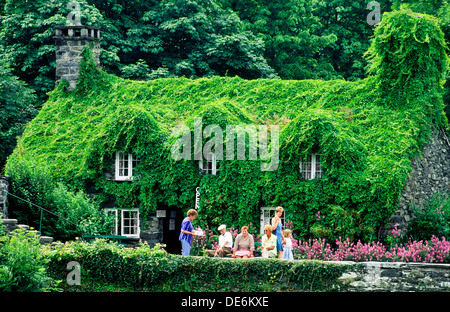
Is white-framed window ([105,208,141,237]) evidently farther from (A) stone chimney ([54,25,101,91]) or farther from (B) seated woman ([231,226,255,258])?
(A) stone chimney ([54,25,101,91])

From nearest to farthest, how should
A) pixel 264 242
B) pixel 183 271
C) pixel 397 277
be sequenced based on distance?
pixel 397 277 < pixel 183 271 < pixel 264 242

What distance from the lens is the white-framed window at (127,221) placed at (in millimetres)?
28000

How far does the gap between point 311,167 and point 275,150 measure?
1.36 metres

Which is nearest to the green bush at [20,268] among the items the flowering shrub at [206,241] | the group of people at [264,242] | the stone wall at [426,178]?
the group of people at [264,242]

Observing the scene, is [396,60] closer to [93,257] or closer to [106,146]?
[106,146]

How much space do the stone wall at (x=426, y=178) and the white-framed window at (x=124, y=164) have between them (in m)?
9.57

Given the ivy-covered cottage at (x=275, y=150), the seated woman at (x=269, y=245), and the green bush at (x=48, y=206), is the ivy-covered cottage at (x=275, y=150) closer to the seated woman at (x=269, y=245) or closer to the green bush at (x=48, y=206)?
the green bush at (x=48, y=206)

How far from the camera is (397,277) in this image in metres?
19.3

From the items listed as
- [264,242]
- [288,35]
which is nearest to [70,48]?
[288,35]

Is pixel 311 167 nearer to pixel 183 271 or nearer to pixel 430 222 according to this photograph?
pixel 430 222

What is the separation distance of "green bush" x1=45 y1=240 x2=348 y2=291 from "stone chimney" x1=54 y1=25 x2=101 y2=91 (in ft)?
46.8

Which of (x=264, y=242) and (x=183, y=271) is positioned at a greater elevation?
(x=264, y=242)

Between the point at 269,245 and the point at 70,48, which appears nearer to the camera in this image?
the point at 269,245
